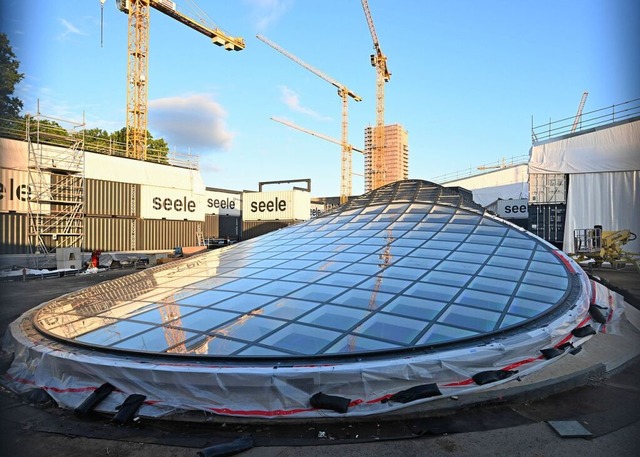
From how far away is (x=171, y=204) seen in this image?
33.7m

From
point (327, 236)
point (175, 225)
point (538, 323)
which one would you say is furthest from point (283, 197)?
point (538, 323)

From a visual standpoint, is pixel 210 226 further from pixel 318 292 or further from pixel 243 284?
pixel 318 292

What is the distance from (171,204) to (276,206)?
1250 centimetres

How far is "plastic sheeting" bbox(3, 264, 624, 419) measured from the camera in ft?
16.4

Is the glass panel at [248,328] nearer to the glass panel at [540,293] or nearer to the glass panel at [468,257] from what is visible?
the glass panel at [540,293]

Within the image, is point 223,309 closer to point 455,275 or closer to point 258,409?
point 258,409

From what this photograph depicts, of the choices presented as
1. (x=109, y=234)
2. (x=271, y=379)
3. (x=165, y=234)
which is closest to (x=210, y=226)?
(x=165, y=234)

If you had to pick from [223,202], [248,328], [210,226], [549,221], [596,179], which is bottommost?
→ [248,328]

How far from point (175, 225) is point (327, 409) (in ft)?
105

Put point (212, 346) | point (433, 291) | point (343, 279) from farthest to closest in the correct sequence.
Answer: point (343, 279) → point (433, 291) → point (212, 346)

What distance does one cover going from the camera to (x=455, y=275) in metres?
9.05

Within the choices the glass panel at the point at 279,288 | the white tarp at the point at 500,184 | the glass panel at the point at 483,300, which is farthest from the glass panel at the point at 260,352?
the white tarp at the point at 500,184

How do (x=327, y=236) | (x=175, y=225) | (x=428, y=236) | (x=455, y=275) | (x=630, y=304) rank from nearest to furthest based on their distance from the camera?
(x=455, y=275) → (x=630, y=304) → (x=428, y=236) → (x=327, y=236) → (x=175, y=225)

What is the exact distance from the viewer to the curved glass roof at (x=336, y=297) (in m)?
6.15
